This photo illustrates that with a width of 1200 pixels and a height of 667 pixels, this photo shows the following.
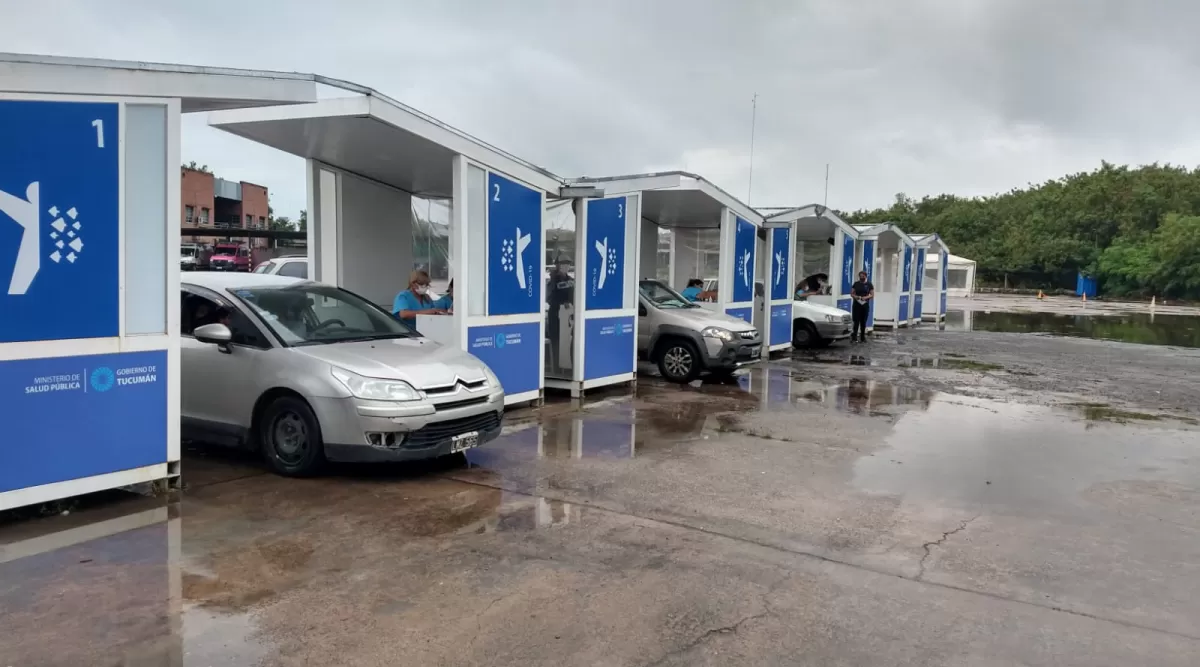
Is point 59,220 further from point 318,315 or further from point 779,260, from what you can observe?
point 779,260

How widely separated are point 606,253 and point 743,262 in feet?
14.9

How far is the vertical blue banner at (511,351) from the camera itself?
29.8ft

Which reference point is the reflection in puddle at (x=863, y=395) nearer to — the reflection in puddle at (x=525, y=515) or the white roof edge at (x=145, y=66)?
the reflection in puddle at (x=525, y=515)

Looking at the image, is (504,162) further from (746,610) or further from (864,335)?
(864,335)

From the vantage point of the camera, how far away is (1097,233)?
65.3 metres

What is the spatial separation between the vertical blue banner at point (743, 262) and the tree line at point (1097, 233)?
5186 cm

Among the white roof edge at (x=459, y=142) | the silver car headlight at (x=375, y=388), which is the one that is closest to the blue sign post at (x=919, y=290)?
the white roof edge at (x=459, y=142)

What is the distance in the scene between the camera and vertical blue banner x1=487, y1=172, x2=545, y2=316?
9.19m

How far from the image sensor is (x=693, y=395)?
11.3m

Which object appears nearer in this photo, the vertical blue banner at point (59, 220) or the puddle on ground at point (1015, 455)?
the vertical blue banner at point (59, 220)

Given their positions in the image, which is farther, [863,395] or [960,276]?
[960,276]

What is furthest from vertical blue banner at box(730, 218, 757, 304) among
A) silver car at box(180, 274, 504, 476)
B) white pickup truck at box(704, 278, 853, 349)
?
silver car at box(180, 274, 504, 476)

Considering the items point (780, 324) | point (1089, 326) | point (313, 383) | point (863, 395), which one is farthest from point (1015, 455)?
point (1089, 326)

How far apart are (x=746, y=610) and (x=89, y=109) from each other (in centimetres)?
512
